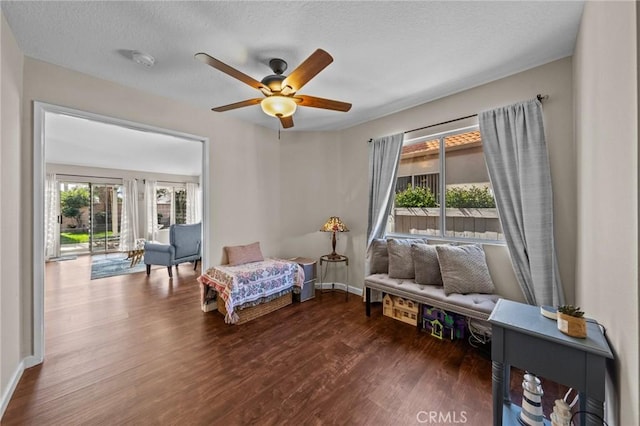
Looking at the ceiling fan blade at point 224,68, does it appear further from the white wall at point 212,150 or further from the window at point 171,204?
the window at point 171,204

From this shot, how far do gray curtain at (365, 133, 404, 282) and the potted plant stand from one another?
7.03ft

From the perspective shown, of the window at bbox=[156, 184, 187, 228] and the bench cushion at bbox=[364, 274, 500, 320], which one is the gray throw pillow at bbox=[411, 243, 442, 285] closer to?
the bench cushion at bbox=[364, 274, 500, 320]

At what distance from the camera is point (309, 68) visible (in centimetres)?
165

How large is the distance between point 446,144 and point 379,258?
1.62 metres

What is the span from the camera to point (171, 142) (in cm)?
450

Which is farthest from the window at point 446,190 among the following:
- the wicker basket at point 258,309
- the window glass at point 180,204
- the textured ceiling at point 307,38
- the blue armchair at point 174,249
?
the window glass at point 180,204

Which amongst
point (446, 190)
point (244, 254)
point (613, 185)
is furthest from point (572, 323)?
point (244, 254)

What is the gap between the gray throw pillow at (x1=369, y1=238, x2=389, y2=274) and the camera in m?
3.12

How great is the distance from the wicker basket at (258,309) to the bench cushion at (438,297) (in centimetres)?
117

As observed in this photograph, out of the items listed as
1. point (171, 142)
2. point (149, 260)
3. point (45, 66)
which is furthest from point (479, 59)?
point (149, 260)

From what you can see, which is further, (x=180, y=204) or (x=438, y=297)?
(x=180, y=204)

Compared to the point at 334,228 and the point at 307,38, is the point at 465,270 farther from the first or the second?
the point at 307,38

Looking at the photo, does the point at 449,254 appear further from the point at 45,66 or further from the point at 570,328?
the point at 45,66

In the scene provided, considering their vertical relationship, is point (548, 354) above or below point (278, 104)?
below
